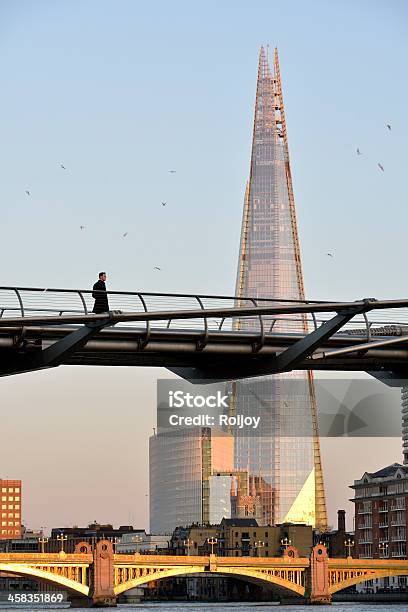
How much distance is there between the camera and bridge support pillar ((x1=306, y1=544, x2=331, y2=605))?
558 ft

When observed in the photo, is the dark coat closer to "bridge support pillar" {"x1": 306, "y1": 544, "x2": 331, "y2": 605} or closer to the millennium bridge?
the millennium bridge

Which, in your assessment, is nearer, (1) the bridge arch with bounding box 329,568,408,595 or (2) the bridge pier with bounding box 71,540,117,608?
(2) the bridge pier with bounding box 71,540,117,608

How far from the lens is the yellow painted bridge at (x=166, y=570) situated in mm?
151875

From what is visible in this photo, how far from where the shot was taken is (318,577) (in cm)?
17212

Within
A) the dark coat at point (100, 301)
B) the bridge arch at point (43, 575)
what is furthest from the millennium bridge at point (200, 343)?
the bridge arch at point (43, 575)

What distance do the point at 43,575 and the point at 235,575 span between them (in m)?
27.6

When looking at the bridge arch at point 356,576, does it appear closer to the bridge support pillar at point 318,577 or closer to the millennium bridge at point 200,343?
the bridge support pillar at point 318,577

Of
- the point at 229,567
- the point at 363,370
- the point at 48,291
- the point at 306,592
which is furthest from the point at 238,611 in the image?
the point at 48,291

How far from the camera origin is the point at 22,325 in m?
41.0

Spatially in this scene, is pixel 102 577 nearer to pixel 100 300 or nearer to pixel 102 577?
pixel 102 577

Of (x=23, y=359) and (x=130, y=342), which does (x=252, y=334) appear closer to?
(x=130, y=342)

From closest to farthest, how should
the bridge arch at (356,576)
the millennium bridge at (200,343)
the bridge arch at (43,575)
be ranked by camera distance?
1. the millennium bridge at (200,343)
2. the bridge arch at (43,575)
3. the bridge arch at (356,576)

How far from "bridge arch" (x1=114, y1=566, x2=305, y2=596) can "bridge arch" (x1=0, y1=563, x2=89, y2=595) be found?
4.04 meters

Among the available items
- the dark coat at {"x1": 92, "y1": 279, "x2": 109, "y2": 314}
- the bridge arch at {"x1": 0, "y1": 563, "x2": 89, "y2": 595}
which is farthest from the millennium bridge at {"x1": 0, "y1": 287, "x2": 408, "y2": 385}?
the bridge arch at {"x1": 0, "y1": 563, "x2": 89, "y2": 595}
